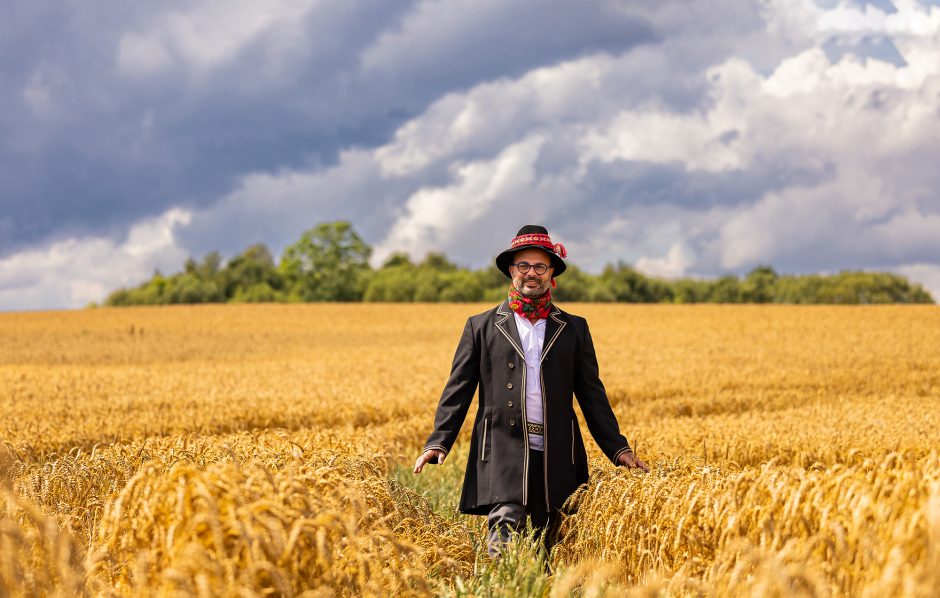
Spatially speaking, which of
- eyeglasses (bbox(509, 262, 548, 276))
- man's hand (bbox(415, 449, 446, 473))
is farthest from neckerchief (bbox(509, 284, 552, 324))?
man's hand (bbox(415, 449, 446, 473))

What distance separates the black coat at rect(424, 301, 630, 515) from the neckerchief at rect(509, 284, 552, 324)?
88 mm

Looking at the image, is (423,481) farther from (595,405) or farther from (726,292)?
(726,292)

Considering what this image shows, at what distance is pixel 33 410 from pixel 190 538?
12.1 metres

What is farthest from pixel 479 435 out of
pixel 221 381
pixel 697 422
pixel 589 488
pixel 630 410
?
pixel 221 381

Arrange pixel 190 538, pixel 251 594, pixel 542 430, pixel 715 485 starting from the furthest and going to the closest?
pixel 542 430, pixel 715 485, pixel 190 538, pixel 251 594

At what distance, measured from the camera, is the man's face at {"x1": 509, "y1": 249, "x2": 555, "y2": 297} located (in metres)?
5.29

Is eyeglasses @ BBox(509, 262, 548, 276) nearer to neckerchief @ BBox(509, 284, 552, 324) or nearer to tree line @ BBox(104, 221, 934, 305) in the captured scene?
neckerchief @ BBox(509, 284, 552, 324)

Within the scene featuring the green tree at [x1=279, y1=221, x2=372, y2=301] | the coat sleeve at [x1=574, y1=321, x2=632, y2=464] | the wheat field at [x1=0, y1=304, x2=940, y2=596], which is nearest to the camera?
the wheat field at [x1=0, y1=304, x2=940, y2=596]

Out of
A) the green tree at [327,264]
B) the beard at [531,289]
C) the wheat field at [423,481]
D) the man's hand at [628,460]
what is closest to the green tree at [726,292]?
the green tree at [327,264]

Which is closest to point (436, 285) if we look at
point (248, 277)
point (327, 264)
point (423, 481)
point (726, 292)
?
point (327, 264)

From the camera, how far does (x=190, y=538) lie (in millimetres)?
3115

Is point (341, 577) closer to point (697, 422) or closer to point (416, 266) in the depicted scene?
point (697, 422)

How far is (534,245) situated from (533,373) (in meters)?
0.88

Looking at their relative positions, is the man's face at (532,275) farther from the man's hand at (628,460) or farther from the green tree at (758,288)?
the green tree at (758,288)
